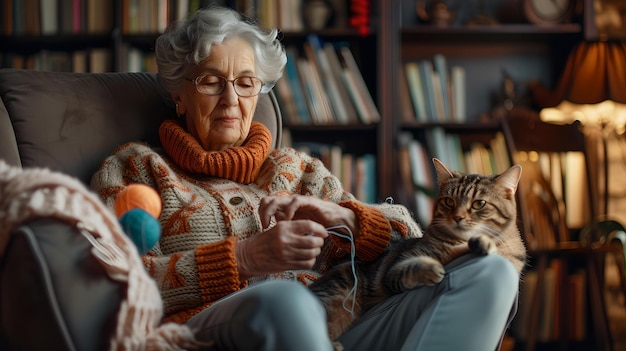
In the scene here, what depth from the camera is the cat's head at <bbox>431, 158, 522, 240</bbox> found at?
4.51 feet

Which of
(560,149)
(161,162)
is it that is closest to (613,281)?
(560,149)

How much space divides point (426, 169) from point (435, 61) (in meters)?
0.44

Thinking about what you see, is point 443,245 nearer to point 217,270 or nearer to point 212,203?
point 217,270

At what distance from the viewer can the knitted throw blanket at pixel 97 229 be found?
3.23 ft

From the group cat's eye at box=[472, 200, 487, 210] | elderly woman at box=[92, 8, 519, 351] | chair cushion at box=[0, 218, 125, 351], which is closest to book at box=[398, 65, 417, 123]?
elderly woman at box=[92, 8, 519, 351]

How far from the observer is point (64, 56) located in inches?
126

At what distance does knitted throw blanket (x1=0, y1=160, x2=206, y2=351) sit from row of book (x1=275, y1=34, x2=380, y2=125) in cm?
204

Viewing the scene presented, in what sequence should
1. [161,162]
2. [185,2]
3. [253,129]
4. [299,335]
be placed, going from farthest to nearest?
[185,2] → [253,129] → [161,162] → [299,335]

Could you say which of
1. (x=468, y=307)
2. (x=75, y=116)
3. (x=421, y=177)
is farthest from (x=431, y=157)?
(x=468, y=307)

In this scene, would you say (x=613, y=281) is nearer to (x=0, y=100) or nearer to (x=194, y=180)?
(x=194, y=180)

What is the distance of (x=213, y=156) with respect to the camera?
1687 mm

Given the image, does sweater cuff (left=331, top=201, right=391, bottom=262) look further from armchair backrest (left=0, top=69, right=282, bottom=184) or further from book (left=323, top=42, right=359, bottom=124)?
book (left=323, top=42, right=359, bottom=124)

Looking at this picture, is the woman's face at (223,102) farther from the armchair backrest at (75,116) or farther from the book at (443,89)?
the book at (443,89)

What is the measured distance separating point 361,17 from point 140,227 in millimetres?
2148
